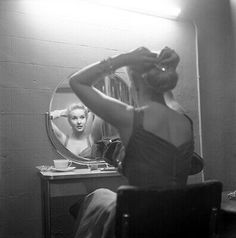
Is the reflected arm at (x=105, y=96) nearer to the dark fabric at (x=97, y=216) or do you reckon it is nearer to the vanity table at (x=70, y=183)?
the dark fabric at (x=97, y=216)

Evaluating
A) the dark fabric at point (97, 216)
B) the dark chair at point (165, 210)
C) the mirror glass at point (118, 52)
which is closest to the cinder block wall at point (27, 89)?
the mirror glass at point (118, 52)

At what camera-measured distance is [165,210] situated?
4.20 ft

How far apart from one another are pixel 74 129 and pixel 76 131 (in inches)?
0.8

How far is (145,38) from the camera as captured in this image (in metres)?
2.89

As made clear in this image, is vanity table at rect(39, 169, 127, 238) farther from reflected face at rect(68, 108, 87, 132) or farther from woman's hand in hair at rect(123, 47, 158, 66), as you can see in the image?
woman's hand in hair at rect(123, 47, 158, 66)

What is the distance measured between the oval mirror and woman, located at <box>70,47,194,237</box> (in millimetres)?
1044

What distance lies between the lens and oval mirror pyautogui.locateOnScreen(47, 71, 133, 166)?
2.51 m

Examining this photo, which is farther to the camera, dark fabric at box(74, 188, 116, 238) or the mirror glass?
the mirror glass

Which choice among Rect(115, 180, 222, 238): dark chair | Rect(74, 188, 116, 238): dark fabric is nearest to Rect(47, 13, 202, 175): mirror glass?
Rect(74, 188, 116, 238): dark fabric

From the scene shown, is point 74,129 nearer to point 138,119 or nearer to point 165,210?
point 138,119

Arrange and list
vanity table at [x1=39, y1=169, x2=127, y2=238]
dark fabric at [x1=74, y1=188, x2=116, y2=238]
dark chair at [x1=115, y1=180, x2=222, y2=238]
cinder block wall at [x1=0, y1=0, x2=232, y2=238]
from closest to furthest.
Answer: dark chair at [x1=115, y1=180, x2=222, y2=238], dark fabric at [x1=74, y1=188, x2=116, y2=238], vanity table at [x1=39, y1=169, x2=127, y2=238], cinder block wall at [x1=0, y1=0, x2=232, y2=238]

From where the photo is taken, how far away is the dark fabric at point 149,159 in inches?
54.0

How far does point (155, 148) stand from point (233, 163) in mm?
1950

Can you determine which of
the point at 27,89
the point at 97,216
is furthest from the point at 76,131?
the point at 97,216
